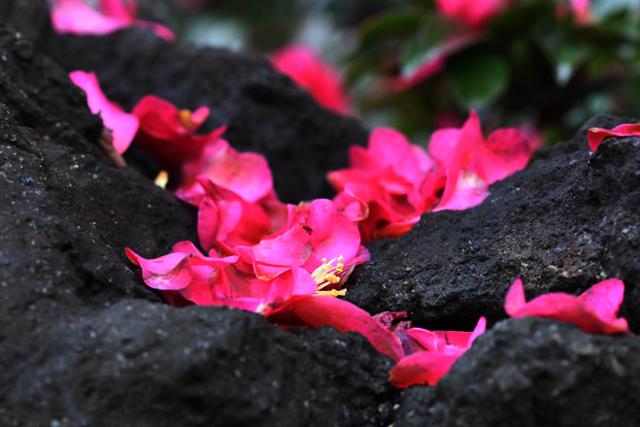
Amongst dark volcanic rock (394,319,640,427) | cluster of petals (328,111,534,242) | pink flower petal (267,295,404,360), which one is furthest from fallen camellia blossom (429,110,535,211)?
dark volcanic rock (394,319,640,427)

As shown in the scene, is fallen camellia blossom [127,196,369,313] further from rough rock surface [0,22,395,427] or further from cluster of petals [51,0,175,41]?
cluster of petals [51,0,175,41]

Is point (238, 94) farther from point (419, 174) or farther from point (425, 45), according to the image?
point (425, 45)

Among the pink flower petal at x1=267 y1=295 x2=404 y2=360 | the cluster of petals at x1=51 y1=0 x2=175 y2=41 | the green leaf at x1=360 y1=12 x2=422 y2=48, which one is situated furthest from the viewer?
the green leaf at x1=360 y1=12 x2=422 y2=48

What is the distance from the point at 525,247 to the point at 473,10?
45.2 inches

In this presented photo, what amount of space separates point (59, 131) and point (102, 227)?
0.54 ft

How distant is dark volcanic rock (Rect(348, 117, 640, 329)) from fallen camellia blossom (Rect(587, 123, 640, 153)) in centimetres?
1

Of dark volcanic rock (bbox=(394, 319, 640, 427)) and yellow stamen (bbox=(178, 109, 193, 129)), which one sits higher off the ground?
dark volcanic rock (bbox=(394, 319, 640, 427))

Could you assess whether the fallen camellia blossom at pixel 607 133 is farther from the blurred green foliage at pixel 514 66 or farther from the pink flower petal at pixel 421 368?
the blurred green foliage at pixel 514 66

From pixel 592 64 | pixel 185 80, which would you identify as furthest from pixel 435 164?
pixel 592 64

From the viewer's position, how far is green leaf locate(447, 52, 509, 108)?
186cm

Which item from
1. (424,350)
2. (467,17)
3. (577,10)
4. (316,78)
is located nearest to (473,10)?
(467,17)

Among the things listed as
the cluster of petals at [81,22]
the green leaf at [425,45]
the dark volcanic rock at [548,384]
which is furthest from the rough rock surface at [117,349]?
the green leaf at [425,45]

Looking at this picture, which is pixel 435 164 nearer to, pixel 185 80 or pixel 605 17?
pixel 185 80

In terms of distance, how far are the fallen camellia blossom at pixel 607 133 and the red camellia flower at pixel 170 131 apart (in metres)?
0.49
